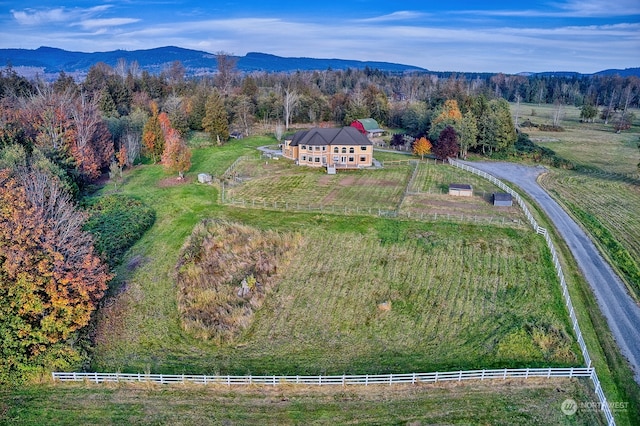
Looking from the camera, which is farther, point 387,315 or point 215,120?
point 215,120

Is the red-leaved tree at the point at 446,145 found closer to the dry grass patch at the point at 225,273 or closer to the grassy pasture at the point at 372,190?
the grassy pasture at the point at 372,190

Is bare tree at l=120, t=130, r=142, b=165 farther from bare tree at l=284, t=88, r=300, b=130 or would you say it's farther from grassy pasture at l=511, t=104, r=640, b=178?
grassy pasture at l=511, t=104, r=640, b=178

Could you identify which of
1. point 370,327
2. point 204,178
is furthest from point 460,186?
point 204,178

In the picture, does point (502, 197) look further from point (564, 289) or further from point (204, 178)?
point (204, 178)

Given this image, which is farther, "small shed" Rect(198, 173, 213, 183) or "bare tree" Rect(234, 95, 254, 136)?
"bare tree" Rect(234, 95, 254, 136)

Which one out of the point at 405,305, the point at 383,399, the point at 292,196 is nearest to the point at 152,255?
the point at 292,196

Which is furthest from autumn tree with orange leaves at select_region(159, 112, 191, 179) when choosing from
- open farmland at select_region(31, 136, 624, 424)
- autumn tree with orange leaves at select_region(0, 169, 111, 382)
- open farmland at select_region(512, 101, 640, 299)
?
open farmland at select_region(512, 101, 640, 299)
